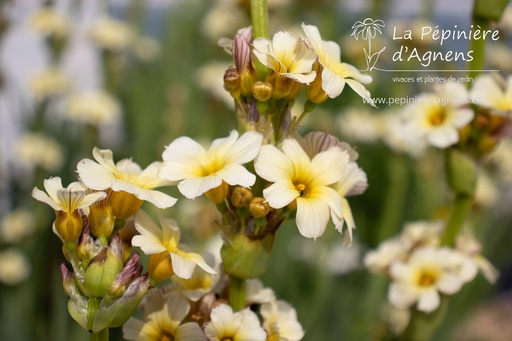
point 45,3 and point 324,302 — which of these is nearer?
point 324,302

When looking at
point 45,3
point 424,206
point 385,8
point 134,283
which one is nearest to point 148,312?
point 134,283

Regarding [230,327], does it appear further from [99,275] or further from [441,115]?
[441,115]

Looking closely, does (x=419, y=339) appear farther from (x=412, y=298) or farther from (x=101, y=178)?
(x=101, y=178)

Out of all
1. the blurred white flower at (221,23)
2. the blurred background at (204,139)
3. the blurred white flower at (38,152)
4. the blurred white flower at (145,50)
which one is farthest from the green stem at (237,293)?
the blurred white flower at (145,50)

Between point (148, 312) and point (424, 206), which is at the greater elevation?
point (148, 312)

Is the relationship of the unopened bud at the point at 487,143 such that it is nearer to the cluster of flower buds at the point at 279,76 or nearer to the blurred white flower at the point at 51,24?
the cluster of flower buds at the point at 279,76

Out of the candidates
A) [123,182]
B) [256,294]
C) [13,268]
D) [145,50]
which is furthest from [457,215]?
[145,50]

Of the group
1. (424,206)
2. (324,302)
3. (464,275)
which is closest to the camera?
(464,275)

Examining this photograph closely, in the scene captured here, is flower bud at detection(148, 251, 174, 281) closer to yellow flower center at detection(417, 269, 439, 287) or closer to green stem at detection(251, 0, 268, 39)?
green stem at detection(251, 0, 268, 39)

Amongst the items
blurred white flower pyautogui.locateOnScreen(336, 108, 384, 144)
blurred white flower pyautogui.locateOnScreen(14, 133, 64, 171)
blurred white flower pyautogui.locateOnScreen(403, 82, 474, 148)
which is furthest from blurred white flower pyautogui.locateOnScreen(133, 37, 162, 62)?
blurred white flower pyautogui.locateOnScreen(403, 82, 474, 148)
